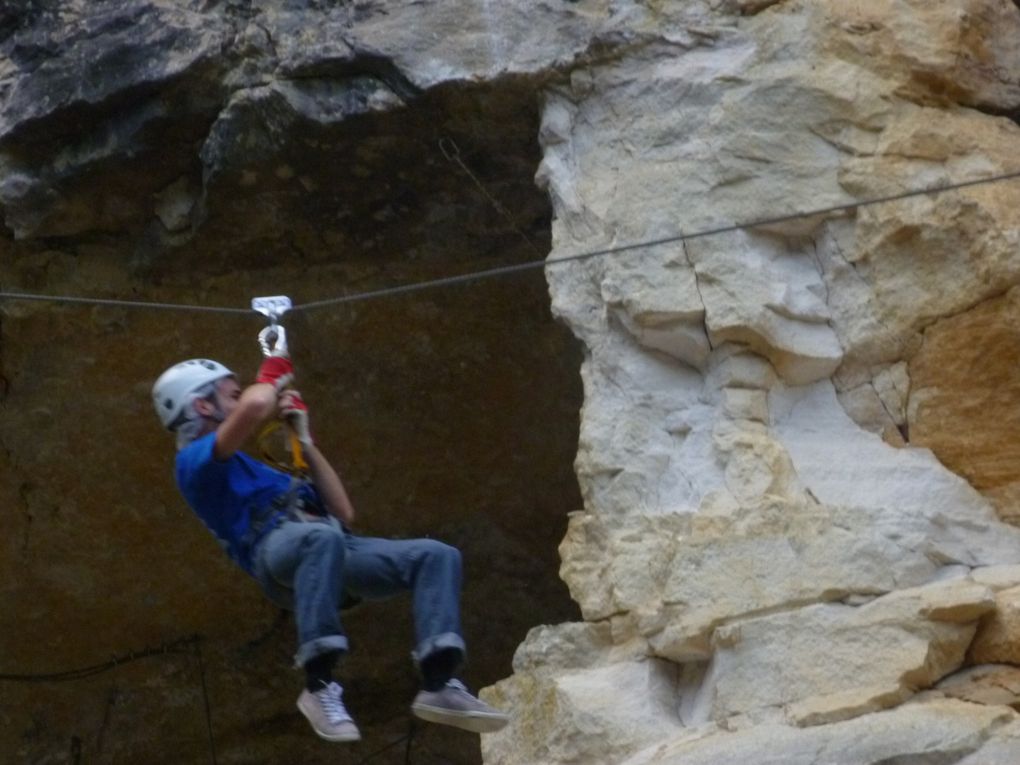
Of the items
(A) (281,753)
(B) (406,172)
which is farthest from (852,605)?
(A) (281,753)

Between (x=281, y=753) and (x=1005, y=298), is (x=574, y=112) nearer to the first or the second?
Result: (x=1005, y=298)

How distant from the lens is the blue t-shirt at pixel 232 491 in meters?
4.51

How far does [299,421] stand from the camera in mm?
4523

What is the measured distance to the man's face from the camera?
187 inches

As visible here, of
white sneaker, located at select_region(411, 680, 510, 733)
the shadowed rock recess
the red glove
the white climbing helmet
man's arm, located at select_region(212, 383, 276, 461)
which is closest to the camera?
white sneaker, located at select_region(411, 680, 510, 733)

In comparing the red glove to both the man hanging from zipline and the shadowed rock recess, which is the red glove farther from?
the shadowed rock recess

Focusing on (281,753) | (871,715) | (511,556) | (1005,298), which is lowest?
(281,753)

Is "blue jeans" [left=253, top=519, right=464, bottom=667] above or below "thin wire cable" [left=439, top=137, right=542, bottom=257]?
below

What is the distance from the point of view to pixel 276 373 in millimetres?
4477

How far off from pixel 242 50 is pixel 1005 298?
7.29ft

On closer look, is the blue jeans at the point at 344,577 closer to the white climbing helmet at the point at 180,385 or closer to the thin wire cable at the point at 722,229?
the white climbing helmet at the point at 180,385

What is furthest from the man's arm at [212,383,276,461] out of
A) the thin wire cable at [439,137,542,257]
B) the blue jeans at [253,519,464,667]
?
the thin wire cable at [439,137,542,257]

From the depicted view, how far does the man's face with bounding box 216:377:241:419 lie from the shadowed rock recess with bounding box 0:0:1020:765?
879mm

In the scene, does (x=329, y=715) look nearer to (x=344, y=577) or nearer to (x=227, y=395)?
(x=344, y=577)
